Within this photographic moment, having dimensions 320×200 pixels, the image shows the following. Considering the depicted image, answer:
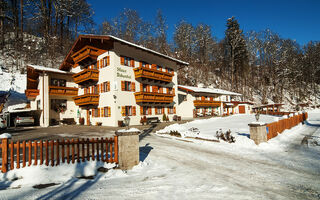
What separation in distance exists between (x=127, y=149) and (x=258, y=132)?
7.66 meters

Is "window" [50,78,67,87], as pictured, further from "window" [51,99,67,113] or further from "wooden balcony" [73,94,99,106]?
"wooden balcony" [73,94,99,106]

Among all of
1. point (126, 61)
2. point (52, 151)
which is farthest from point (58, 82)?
point (52, 151)

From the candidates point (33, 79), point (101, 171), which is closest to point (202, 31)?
point (33, 79)

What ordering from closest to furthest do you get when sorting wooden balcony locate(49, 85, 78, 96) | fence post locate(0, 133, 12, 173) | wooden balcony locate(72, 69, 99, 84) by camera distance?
fence post locate(0, 133, 12, 173) → wooden balcony locate(72, 69, 99, 84) → wooden balcony locate(49, 85, 78, 96)

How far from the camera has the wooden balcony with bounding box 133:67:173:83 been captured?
25.0 metres

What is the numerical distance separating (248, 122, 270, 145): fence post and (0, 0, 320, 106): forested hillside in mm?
35641

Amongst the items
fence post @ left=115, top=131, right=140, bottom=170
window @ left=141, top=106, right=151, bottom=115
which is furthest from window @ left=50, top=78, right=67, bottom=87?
fence post @ left=115, top=131, right=140, bottom=170

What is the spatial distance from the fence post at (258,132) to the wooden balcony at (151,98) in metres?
16.2

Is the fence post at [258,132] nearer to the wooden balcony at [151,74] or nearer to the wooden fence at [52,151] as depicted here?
the wooden fence at [52,151]

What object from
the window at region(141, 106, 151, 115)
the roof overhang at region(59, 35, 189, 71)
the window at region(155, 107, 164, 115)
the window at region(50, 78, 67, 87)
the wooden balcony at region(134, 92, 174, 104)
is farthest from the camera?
the window at region(155, 107, 164, 115)

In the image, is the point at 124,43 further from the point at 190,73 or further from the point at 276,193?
the point at 190,73

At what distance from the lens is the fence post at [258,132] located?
10.1 metres

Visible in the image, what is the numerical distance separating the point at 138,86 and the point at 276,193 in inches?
902

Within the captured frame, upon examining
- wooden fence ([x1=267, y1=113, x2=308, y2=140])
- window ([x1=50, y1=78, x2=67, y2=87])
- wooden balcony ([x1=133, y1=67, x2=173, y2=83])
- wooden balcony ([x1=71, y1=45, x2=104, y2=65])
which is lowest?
wooden fence ([x1=267, y1=113, x2=308, y2=140])
